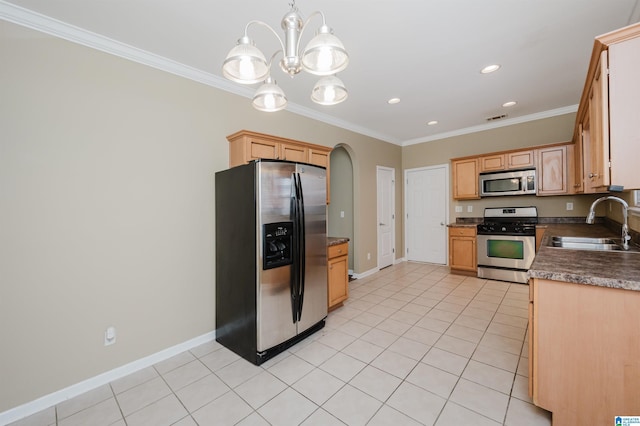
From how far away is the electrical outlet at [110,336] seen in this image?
6.89 ft

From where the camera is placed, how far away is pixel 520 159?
14.3ft

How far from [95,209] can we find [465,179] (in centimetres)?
548

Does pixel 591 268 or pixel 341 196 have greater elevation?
pixel 341 196

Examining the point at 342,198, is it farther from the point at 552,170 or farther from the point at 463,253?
the point at 552,170

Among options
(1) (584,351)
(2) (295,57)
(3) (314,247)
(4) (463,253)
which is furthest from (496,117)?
(2) (295,57)

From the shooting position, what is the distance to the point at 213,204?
2.76m

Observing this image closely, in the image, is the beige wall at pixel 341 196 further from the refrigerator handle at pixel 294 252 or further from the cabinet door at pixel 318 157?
the refrigerator handle at pixel 294 252

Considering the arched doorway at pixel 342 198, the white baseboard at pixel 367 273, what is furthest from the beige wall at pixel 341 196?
the white baseboard at pixel 367 273

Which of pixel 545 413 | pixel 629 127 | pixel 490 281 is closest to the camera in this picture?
pixel 629 127

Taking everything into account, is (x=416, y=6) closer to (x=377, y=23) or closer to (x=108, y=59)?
(x=377, y=23)

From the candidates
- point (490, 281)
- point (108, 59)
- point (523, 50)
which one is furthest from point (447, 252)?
point (108, 59)

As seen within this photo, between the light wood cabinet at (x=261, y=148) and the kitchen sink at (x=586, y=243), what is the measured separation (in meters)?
2.76

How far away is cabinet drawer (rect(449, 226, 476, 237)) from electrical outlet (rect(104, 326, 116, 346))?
5059 mm

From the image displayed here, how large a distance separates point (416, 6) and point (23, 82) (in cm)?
288
